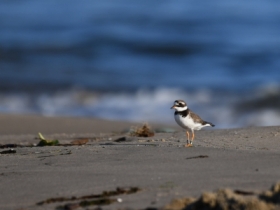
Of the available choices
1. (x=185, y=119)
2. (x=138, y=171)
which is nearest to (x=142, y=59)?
(x=185, y=119)

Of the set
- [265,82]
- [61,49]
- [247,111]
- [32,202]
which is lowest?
[32,202]

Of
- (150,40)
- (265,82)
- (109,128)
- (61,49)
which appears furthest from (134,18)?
(109,128)

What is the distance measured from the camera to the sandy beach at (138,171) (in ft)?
13.6

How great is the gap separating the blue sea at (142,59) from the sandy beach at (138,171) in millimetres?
5800

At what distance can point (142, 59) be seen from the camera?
19.3 meters

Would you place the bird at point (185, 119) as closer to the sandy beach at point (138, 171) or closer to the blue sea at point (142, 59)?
the sandy beach at point (138, 171)

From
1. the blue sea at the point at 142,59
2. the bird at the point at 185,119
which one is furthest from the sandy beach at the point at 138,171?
the blue sea at the point at 142,59

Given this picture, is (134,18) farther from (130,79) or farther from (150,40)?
(130,79)

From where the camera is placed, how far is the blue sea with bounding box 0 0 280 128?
13.7 m

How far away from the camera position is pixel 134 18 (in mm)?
25562

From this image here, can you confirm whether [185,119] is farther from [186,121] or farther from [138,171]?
[138,171]

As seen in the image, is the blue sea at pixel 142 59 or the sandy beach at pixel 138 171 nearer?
the sandy beach at pixel 138 171

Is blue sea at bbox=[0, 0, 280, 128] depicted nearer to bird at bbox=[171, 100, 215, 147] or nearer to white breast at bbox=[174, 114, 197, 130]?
bird at bbox=[171, 100, 215, 147]

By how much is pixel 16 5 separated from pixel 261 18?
427 inches
